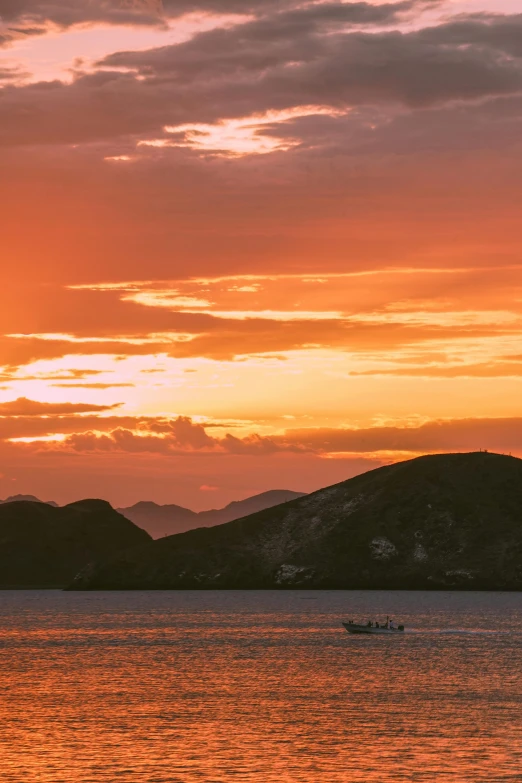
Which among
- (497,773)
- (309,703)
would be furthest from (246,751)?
(309,703)

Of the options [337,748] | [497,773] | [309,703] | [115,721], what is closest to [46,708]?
[115,721]

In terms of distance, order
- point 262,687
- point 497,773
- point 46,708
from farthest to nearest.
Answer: point 262,687 < point 46,708 < point 497,773

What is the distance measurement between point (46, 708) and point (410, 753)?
138ft

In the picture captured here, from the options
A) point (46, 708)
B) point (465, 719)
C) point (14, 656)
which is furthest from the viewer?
point (14, 656)

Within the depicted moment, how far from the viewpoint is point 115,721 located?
353ft

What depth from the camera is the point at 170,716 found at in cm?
11062

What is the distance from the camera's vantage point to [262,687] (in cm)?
13550

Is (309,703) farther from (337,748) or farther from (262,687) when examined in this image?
(337,748)

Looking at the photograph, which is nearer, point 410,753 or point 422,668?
point 410,753

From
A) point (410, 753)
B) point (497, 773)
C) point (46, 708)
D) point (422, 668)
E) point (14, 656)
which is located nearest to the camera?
point (497, 773)

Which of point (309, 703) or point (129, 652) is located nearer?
point (309, 703)

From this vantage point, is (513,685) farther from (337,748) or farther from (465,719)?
(337,748)

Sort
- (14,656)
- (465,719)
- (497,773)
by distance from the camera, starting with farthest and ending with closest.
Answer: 1. (14,656)
2. (465,719)
3. (497,773)

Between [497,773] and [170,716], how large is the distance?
3809 centimetres
